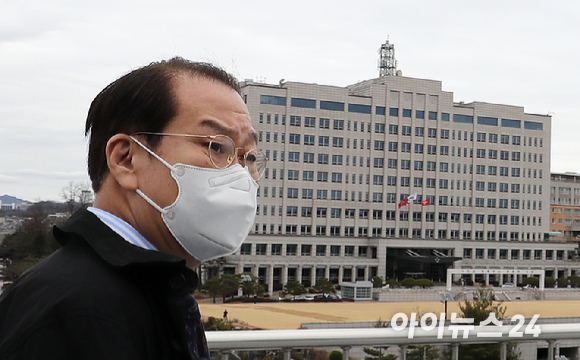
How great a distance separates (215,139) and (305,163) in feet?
190

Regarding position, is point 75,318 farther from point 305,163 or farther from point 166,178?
point 305,163

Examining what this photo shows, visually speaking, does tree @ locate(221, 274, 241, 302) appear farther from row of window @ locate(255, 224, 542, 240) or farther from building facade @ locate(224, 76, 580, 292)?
row of window @ locate(255, 224, 542, 240)

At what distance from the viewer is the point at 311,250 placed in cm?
5772

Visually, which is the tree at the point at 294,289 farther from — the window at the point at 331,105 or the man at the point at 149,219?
the man at the point at 149,219

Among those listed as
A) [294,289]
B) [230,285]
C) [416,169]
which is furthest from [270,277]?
[416,169]

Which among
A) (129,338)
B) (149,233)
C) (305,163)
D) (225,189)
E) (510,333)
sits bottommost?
(510,333)

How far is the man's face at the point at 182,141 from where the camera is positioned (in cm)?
145

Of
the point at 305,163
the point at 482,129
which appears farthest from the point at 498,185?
the point at 305,163

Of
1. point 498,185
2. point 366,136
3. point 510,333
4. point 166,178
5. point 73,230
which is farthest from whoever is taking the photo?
point 498,185

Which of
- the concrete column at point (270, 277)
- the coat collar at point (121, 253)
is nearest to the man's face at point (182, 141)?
the coat collar at point (121, 253)

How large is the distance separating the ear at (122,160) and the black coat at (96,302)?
0.12 metres

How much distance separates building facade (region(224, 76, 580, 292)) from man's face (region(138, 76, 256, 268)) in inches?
2061

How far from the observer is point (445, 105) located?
62656 millimetres

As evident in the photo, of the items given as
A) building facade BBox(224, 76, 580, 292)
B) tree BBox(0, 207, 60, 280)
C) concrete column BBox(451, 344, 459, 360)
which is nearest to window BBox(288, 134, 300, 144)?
building facade BBox(224, 76, 580, 292)
